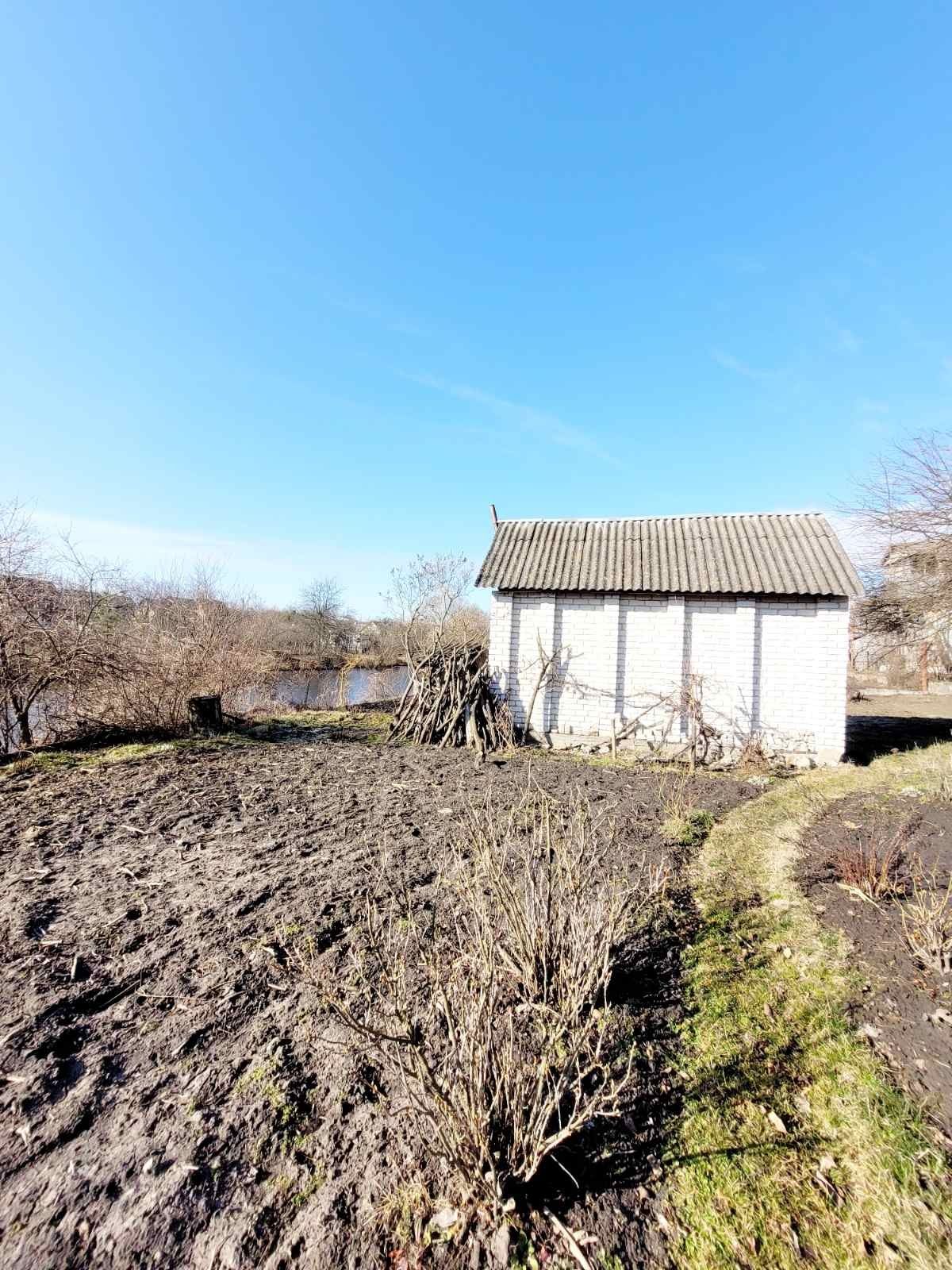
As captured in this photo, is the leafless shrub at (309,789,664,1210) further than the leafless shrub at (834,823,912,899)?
No

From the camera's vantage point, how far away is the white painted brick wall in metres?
10.2

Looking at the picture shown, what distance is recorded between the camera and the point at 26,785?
718 centimetres

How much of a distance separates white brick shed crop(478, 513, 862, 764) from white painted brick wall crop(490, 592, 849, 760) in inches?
0.8

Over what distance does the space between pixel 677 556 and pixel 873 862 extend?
26.8 ft

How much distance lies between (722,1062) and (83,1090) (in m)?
2.99

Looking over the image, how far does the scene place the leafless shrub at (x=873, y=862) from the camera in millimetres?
4191

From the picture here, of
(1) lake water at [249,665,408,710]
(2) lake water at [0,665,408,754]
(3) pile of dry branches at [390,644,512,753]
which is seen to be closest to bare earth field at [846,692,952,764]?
(3) pile of dry branches at [390,644,512,753]

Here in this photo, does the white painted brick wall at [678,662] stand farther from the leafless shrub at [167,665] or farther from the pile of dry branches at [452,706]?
the leafless shrub at [167,665]

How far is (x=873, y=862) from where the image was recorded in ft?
13.9

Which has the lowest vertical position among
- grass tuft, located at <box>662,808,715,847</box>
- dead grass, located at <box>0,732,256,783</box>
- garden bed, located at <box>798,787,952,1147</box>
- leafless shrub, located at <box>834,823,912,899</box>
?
dead grass, located at <box>0,732,256,783</box>

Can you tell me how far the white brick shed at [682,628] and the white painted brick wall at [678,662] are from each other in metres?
0.02

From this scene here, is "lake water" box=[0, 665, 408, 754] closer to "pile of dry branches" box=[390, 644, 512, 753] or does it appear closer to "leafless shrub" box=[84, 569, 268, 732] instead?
"leafless shrub" box=[84, 569, 268, 732]

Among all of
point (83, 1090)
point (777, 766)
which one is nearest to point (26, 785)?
point (83, 1090)

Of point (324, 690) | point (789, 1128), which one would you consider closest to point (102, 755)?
point (789, 1128)
